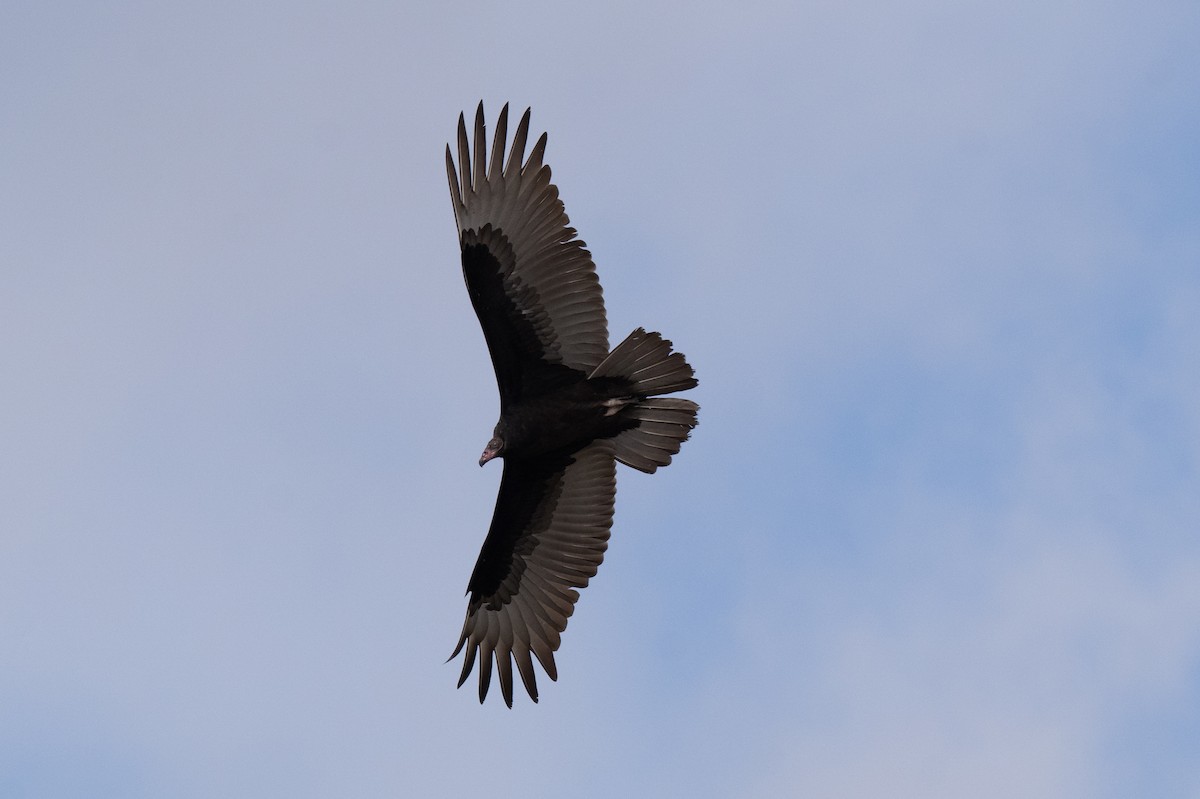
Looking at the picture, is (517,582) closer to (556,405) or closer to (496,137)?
(556,405)

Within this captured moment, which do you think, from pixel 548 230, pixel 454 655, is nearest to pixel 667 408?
pixel 548 230

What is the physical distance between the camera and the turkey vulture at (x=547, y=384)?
12.5 meters

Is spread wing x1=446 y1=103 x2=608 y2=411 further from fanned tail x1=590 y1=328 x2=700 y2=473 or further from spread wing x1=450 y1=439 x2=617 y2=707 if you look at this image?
spread wing x1=450 y1=439 x2=617 y2=707

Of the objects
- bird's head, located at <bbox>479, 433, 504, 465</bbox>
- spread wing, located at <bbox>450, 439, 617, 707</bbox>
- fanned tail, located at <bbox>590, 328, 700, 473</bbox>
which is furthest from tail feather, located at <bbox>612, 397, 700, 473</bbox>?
bird's head, located at <bbox>479, 433, 504, 465</bbox>

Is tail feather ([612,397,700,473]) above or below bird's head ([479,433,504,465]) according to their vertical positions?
above

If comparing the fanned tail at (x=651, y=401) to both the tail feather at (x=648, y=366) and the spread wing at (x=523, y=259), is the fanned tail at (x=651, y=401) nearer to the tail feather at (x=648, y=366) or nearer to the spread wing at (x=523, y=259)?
the tail feather at (x=648, y=366)

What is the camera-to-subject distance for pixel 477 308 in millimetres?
12648

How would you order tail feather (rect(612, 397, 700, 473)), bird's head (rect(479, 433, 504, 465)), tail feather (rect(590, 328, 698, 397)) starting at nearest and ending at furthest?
1. tail feather (rect(590, 328, 698, 397))
2. tail feather (rect(612, 397, 700, 473))
3. bird's head (rect(479, 433, 504, 465))

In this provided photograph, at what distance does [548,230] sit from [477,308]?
750 millimetres

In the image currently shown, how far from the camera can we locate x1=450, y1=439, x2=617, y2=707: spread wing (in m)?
13.3

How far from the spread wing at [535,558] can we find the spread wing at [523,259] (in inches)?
38.6

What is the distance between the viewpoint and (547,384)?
12820 mm

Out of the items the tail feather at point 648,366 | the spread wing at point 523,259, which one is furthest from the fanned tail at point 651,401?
the spread wing at point 523,259

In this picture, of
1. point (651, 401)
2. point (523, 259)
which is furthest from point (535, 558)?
point (523, 259)
